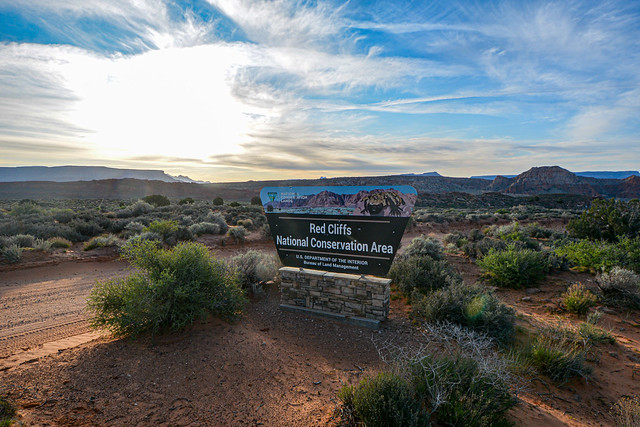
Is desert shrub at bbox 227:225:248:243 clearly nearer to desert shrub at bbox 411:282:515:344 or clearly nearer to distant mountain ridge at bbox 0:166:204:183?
desert shrub at bbox 411:282:515:344

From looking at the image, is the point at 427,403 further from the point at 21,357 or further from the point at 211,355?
the point at 21,357

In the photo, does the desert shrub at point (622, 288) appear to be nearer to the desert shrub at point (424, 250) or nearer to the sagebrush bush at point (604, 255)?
the sagebrush bush at point (604, 255)

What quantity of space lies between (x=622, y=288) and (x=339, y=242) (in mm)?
6575

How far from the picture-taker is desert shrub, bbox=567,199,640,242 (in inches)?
417

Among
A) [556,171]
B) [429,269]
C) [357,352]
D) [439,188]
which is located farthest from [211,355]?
[556,171]

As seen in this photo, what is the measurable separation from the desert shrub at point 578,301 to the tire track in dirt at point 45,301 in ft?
32.3

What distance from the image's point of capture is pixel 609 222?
36.8 feet

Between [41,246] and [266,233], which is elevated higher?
[41,246]

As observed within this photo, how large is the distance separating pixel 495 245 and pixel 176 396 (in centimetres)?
1122

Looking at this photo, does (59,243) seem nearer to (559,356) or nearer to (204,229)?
(204,229)

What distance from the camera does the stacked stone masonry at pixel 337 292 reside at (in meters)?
5.97

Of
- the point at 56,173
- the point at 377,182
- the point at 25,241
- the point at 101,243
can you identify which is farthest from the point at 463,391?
the point at 56,173

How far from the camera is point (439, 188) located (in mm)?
82312

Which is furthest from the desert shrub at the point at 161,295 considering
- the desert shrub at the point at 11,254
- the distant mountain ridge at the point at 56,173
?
the distant mountain ridge at the point at 56,173
